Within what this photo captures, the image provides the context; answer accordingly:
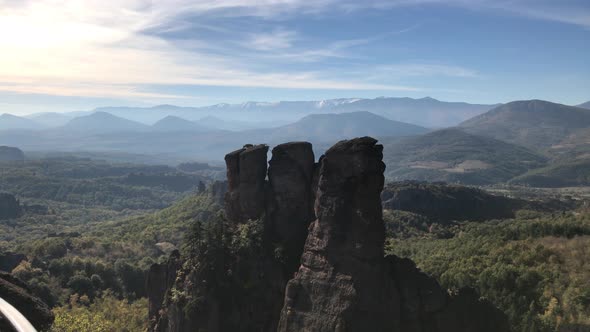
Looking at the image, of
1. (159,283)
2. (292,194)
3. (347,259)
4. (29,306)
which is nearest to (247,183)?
(292,194)

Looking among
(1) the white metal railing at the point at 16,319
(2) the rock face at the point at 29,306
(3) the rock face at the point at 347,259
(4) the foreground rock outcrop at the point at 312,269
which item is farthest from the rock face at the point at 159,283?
(1) the white metal railing at the point at 16,319

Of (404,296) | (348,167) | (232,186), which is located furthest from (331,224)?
(232,186)

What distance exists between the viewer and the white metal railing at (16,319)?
17172 mm

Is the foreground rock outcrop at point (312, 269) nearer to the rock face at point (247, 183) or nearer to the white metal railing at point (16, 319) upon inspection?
the rock face at point (247, 183)

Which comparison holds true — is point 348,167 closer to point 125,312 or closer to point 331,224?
point 331,224

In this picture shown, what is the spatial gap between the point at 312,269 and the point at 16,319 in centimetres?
2058

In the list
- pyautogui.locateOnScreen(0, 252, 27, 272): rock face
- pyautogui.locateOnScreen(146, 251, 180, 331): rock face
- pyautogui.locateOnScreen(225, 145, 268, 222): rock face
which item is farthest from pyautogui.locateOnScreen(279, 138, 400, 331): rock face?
pyautogui.locateOnScreen(0, 252, 27, 272): rock face

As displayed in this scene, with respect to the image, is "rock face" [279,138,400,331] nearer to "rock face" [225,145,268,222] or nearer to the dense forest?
the dense forest

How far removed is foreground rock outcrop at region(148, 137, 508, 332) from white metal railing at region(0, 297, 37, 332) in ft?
63.7

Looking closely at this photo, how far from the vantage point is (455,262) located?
66625mm

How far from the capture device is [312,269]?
3412 centimetres

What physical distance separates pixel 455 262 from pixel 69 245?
9421 cm

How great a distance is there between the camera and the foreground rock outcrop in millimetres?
32438

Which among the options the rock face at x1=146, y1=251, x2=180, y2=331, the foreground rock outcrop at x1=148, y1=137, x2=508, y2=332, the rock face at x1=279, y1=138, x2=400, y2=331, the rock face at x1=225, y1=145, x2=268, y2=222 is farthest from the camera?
the rock face at x1=146, y1=251, x2=180, y2=331
